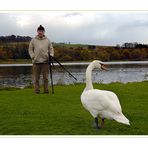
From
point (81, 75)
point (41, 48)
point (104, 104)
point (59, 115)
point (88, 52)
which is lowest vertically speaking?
point (81, 75)

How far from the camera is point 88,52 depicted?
47.0ft

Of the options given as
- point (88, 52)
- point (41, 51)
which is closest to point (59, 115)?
point (41, 51)

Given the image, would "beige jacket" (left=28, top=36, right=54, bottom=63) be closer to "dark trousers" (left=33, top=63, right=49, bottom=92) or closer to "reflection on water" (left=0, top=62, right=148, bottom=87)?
"dark trousers" (left=33, top=63, right=49, bottom=92)

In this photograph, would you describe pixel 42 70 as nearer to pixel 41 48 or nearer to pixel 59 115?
pixel 41 48

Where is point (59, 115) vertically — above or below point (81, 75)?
above

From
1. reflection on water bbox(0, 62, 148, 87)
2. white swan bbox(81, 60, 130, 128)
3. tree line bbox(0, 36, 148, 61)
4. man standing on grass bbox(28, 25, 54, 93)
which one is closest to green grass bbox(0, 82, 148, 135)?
white swan bbox(81, 60, 130, 128)

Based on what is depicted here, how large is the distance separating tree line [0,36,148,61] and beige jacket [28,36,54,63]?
0.35m

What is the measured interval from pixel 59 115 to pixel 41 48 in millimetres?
4581

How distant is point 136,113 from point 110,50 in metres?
4.26

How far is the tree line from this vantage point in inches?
524

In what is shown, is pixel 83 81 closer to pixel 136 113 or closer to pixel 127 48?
pixel 127 48

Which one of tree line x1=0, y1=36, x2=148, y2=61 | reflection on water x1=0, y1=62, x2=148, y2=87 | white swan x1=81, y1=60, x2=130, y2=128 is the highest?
tree line x1=0, y1=36, x2=148, y2=61

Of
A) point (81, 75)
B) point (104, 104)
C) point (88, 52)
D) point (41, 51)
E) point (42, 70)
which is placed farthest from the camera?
point (81, 75)
